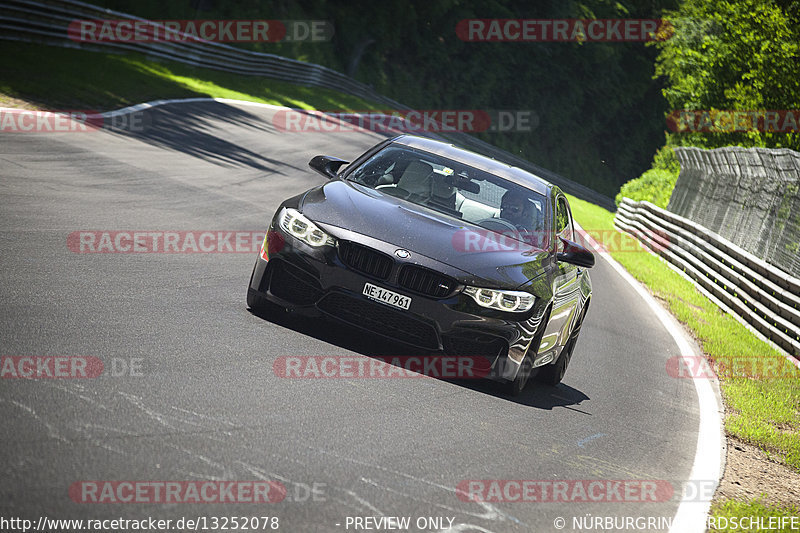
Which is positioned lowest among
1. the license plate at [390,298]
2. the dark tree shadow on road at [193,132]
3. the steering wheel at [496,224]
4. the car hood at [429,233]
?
the dark tree shadow on road at [193,132]

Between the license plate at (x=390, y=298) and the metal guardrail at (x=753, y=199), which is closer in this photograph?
the license plate at (x=390, y=298)

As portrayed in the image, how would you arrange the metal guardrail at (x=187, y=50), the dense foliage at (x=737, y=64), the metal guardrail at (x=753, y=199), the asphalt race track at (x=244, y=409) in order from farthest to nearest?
the dense foliage at (x=737, y=64) < the metal guardrail at (x=187, y=50) < the metal guardrail at (x=753, y=199) < the asphalt race track at (x=244, y=409)

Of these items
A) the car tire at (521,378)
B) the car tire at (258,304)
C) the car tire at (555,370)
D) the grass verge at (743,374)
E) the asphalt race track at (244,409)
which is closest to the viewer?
the asphalt race track at (244,409)

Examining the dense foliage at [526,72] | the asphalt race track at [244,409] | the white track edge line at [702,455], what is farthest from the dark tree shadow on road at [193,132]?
the dense foliage at [526,72]

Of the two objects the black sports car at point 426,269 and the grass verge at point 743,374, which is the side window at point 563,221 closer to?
the black sports car at point 426,269

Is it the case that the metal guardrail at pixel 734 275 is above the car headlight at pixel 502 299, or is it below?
below

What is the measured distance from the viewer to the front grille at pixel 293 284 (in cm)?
703

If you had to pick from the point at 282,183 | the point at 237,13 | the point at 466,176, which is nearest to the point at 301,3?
the point at 237,13

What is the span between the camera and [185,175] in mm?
15195

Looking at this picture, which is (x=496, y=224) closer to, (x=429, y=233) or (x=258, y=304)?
(x=429, y=233)

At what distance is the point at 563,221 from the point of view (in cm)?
902

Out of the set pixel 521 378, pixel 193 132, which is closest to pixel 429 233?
pixel 521 378

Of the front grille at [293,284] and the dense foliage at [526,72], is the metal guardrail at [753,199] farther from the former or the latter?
the dense foliage at [526,72]

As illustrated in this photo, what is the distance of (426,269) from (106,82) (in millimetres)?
19513
